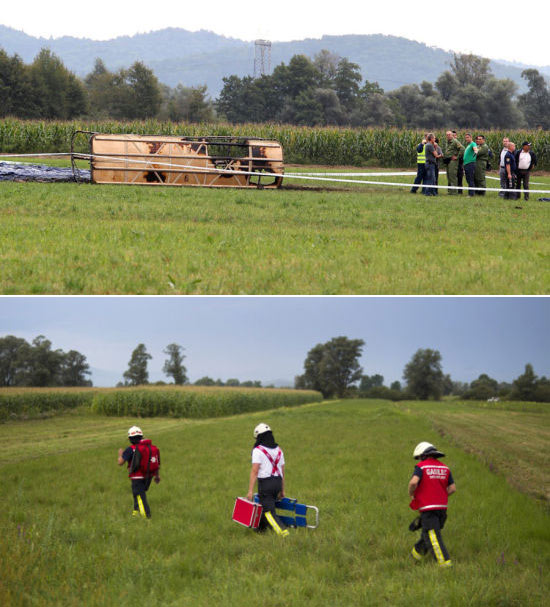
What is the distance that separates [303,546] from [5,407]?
18783 mm

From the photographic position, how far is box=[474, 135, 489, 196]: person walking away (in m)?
23.0

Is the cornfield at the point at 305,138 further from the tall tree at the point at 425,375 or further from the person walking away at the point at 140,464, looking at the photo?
the person walking away at the point at 140,464

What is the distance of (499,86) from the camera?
11131 centimetres

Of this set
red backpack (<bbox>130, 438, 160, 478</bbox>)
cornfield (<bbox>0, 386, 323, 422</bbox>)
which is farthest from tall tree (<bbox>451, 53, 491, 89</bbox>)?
red backpack (<bbox>130, 438, 160, 478</bbox>)

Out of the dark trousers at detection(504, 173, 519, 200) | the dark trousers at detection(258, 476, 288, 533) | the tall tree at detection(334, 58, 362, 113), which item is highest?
the tall tree at detection(334, 58, 362, 113)

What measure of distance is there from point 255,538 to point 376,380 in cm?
3742

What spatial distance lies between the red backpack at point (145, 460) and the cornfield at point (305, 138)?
125 ft

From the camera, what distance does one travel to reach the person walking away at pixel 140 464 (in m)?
9.41

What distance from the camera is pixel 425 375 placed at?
3959 centimetres

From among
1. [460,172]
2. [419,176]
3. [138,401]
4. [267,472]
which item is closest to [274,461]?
[267,472]

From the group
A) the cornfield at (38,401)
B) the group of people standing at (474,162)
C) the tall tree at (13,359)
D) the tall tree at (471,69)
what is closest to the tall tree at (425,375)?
the group of people standing at (474,162)

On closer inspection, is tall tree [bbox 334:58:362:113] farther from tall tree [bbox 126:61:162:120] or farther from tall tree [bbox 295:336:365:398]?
tall tree [bbox 295:336:365:398]

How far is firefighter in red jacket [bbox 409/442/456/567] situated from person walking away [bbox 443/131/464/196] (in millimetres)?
18275

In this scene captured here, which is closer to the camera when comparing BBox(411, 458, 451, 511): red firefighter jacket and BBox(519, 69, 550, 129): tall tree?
BBox(411, 458, 451, 511): red firefighter jacket
